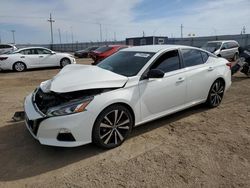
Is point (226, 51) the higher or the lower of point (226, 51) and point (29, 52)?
the lower

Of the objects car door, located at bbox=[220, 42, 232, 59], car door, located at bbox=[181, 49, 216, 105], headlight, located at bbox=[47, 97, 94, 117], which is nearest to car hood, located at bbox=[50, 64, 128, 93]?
headlight, located at bbox=[47, 97, 94, 117]

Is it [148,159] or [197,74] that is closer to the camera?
[148,159]

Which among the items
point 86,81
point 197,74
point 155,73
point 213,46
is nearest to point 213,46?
point 213,46

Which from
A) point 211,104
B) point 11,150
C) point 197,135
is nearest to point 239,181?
point 197,135

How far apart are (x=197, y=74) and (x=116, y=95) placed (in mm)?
2152

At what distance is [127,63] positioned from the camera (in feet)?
15.1

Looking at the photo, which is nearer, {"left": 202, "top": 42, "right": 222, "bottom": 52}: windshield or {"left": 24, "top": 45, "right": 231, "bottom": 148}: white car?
{"left": 24, "top": 45, "right": 231, "bottom": 148}: white car

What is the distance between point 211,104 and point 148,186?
3.36m

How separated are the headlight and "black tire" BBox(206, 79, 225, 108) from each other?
3.24 m

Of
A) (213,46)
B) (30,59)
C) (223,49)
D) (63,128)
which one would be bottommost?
(63,128)

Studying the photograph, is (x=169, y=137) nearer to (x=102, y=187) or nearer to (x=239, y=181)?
(x=239, y=181)

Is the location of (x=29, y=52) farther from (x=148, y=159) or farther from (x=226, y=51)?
(x=148, y=159)

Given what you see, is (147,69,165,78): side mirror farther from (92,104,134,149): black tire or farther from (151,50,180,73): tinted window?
(92,104,134,149): black tire

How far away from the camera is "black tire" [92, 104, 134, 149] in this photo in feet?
12.0
